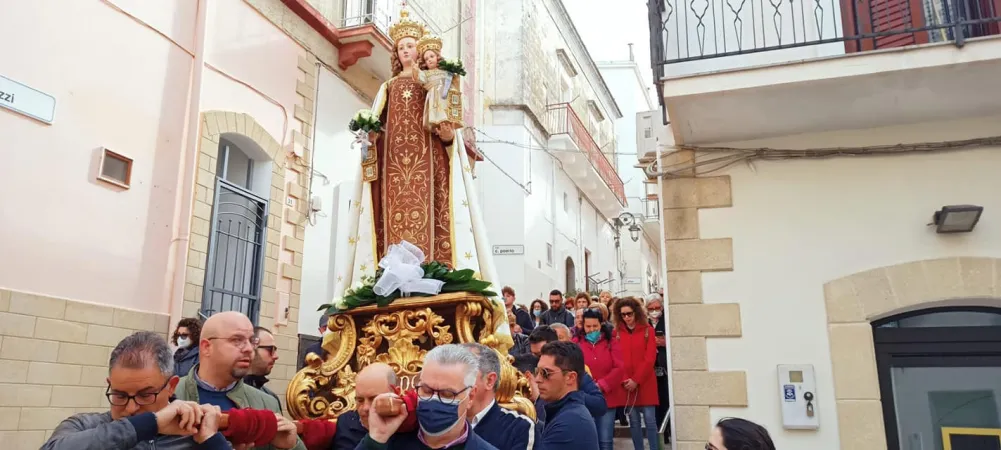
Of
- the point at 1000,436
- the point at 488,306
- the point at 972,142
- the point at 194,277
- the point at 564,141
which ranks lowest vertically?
the point at 1000,436

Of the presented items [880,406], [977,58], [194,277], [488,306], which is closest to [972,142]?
[977,58]

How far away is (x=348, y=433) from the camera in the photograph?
267 cm

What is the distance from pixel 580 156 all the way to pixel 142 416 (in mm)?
16628

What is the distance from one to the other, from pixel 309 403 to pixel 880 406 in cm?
348

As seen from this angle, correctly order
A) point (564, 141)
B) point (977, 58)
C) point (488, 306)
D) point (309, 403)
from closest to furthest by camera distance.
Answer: point (309, 403)
point (488, 306)
point (977, 58)
point (564, 141)

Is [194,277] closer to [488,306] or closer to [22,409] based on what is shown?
[22,409]

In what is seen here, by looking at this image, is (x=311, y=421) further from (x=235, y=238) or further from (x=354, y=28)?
(x=354, y=28)

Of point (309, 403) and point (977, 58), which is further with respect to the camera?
point (977, 58)

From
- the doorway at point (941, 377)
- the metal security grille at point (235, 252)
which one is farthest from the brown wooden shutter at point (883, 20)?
the metal security grille at point (235, 252)

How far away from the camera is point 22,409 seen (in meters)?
5.07

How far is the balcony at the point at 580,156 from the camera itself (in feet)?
57.4

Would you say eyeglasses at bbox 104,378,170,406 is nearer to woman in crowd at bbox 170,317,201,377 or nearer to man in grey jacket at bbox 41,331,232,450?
man in grey jacket at bbox 41,331,232,450

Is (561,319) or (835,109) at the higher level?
(835,109)

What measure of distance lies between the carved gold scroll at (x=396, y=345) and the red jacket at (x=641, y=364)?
2134mm
